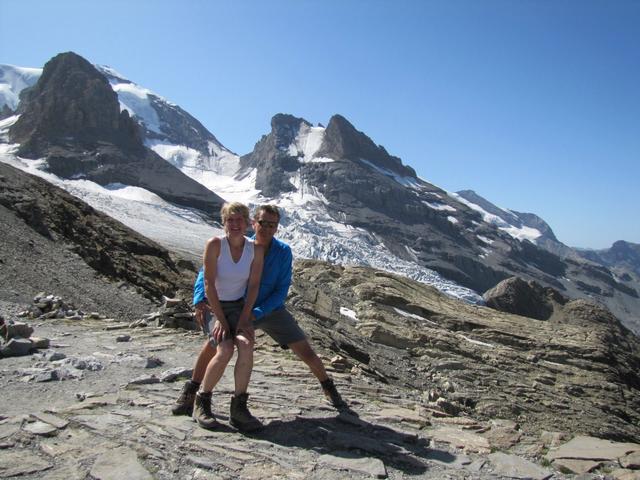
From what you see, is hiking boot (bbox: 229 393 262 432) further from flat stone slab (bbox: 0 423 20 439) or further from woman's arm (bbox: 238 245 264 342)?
flat stone slab (bbox: 0 423 20 439)

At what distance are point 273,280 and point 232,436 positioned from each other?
1.82 m

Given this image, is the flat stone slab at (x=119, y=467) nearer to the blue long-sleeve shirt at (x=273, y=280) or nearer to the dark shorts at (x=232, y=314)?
the dark shorts at (x=232, y=314)

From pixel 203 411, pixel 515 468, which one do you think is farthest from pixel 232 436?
pixel 515 468

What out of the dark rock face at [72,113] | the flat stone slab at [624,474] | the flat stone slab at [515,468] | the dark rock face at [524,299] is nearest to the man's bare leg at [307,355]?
the flat stone slab at [515,468]

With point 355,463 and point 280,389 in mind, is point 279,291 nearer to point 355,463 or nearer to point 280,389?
point 280,389

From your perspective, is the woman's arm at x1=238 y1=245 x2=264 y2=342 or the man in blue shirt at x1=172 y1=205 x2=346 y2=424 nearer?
the woman's arm at x1=238 y1=245 x2=264 y2=342

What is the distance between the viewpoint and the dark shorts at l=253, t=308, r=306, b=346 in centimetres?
646

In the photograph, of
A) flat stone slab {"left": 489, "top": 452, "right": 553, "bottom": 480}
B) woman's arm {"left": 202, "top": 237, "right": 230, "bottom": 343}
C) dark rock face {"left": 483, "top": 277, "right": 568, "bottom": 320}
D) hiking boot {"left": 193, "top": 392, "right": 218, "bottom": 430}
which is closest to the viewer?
flat stone slab {"left": 489, "top": 452, "right": 553, "bottom": 480}

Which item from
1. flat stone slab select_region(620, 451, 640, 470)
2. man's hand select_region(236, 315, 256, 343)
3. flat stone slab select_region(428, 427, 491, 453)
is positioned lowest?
A: flat stone slab select_region(428, 427, 491, 453)

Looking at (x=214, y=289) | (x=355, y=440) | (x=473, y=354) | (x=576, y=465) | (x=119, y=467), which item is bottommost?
(x=473, y=354)

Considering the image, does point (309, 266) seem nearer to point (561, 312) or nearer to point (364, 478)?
point (561, 312)

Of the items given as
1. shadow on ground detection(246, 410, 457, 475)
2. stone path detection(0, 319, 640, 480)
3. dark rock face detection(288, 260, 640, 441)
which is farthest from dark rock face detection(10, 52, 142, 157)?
shadow on ground detection(246, 410, 457, 475)

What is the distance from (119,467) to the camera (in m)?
4.72

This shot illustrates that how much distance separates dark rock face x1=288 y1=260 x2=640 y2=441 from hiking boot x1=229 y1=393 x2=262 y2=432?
21.7 feet
